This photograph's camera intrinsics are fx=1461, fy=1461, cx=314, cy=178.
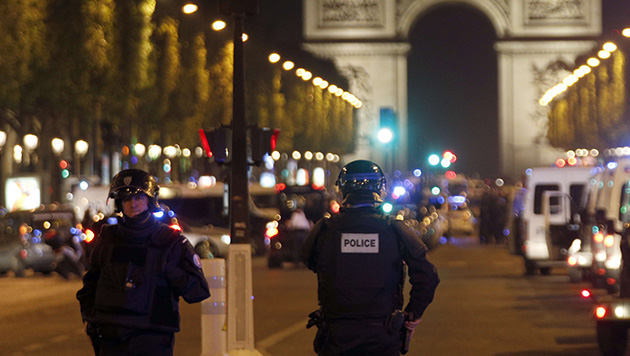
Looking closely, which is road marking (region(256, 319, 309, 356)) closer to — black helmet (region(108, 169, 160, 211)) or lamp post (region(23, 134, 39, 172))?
black helmet (region(108, 169, 160, 211))

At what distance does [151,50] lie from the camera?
1585 inches

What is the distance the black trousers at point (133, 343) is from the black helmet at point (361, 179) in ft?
3.73

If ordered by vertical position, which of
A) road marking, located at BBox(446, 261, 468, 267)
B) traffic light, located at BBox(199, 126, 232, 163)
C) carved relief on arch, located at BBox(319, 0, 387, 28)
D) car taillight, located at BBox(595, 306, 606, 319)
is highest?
carved relief on arch, located at BBox(319, 0, 387, 28)

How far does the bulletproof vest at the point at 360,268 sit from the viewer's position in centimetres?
677

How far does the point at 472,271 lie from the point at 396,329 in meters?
19.9

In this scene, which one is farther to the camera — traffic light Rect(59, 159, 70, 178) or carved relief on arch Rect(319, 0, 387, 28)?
carved relief on arch Rect(319, 0, 387, 28)

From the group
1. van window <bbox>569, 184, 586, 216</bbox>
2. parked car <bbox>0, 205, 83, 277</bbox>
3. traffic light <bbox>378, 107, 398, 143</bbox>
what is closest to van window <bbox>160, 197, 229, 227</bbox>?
parked car <bbox>0, 205, 83, 277</bbox>

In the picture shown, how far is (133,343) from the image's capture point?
260 inches

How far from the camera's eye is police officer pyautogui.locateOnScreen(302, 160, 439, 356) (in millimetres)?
6734

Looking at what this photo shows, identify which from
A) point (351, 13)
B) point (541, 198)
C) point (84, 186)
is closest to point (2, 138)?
point (84, 186)

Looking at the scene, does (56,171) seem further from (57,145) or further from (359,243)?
(359,243)

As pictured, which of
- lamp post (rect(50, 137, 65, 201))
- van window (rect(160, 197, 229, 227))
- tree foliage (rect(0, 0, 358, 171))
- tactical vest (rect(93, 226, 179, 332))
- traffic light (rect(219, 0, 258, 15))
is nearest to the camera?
tactical vest (rect(93, 226, 179, 332))

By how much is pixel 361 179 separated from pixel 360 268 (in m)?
0.46

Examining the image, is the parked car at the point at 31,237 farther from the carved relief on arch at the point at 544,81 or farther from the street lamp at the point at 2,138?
the carved relief on arch at the point at 544,81
